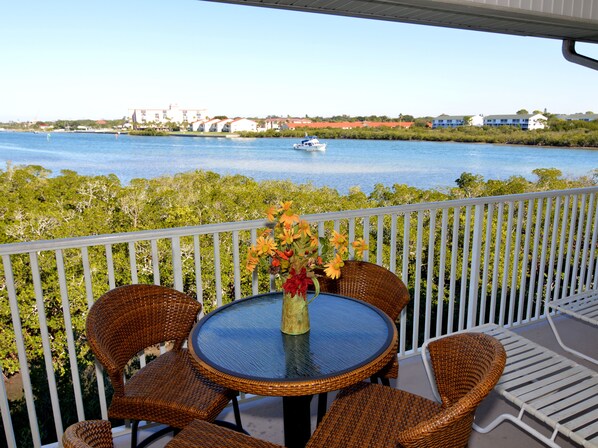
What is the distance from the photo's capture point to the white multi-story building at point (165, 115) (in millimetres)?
34250

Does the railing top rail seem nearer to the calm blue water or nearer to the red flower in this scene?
the red flower

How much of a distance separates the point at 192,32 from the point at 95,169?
39.2ft

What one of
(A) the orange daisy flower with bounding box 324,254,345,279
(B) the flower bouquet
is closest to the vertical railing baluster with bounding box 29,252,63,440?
(B) the flower bouquet

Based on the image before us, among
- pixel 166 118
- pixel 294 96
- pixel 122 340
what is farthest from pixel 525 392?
pixel 166 118

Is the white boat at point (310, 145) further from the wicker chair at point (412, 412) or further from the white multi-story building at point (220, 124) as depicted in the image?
the wicker chair at point (412, 412)

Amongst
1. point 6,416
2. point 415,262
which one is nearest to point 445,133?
point 415,262

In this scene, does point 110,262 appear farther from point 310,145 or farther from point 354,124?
point 310,145

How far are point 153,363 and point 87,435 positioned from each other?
1.11 meters

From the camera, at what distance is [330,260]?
74.0 inches

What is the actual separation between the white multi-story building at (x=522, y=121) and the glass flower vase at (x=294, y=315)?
15156 millimetres

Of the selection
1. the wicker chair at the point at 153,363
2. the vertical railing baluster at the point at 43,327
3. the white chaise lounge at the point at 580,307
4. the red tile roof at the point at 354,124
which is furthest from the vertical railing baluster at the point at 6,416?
the red tile roof at the point at 354,124

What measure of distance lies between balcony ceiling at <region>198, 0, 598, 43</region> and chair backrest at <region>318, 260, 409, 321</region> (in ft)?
5.74

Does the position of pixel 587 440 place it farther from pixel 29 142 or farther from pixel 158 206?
pixel 29 142

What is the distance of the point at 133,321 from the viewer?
7.63ft
